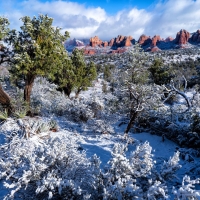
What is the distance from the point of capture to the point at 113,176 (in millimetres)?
3621

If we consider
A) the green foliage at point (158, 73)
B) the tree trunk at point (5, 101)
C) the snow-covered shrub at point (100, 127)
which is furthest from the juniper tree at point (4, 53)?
the green foliage at point (158, 73)

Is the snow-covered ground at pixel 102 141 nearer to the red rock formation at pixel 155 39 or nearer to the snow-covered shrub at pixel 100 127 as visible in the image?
the snow-covered shrub at pixel 100 127

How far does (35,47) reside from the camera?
28.7 ft

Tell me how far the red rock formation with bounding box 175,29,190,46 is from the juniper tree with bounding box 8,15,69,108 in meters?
159

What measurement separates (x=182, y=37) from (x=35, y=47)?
16613 cm

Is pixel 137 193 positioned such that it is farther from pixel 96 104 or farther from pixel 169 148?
pixel 96 104

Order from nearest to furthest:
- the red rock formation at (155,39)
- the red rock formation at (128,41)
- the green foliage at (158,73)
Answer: the green foliage at (158,73), the red rock formation at (155,39), the red rock formation at (128,41)

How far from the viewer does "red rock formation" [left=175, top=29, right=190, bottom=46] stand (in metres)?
149

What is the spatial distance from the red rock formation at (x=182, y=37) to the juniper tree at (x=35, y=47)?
159 m

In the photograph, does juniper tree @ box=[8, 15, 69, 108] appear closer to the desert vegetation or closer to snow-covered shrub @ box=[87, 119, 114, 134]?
the desert vegetation

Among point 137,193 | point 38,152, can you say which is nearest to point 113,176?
point 137,193

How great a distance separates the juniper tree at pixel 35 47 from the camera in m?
8.67

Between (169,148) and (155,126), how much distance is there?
1.96 metres

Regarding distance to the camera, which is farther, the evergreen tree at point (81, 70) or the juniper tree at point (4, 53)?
the evergreen tree at point (81, 70)
